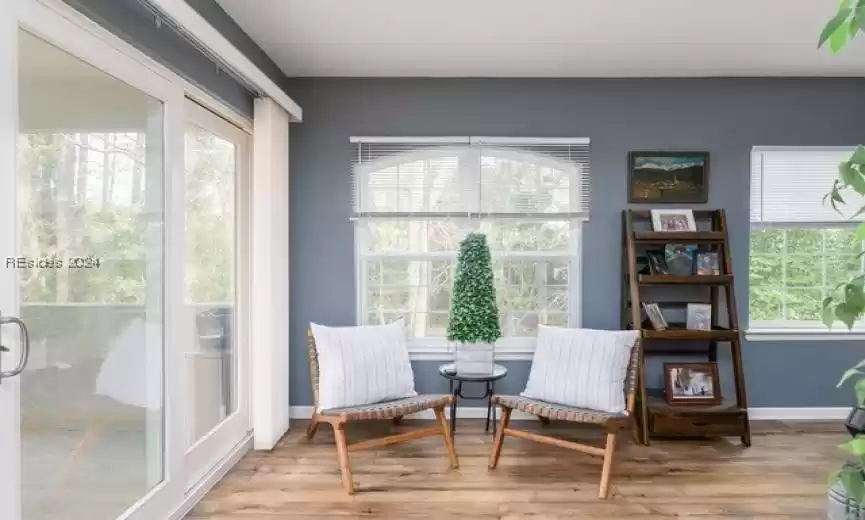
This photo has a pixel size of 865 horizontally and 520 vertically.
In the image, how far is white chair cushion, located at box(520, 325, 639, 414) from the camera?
3115 millimetres

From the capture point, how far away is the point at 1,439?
1.56 m

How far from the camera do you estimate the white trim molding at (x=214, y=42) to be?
2156 mm

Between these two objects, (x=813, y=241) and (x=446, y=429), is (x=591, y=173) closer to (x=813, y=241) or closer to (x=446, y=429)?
(x=813, y=241)

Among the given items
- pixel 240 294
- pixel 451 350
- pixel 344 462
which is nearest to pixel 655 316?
pixel 451 350

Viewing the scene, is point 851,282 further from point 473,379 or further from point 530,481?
point 473,379

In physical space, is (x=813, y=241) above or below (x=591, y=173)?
below

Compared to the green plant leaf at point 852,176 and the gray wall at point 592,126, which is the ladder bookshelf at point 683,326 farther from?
the green plant leaf at point 852,176

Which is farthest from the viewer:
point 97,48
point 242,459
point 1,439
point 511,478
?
point 242,459

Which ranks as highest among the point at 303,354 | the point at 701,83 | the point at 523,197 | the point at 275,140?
the point at 701,83

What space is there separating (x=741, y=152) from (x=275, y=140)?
3.15 m

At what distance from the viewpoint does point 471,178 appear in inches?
155

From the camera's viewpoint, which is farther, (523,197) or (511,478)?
(523,197)

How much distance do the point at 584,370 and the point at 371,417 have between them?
3.95 feet

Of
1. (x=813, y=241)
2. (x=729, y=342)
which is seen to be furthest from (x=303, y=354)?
(x=813, y=241)
